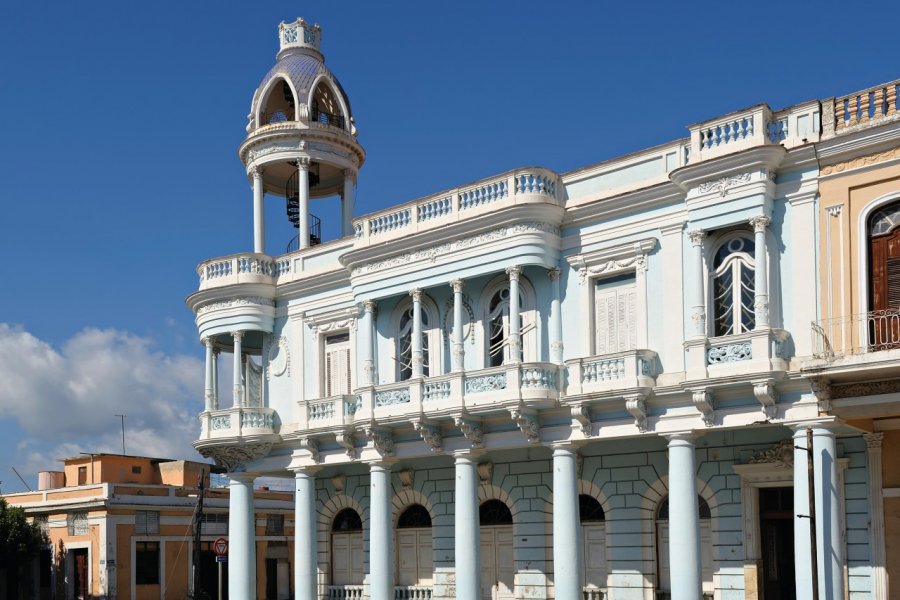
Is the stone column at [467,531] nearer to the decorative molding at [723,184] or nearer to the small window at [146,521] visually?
the decorative molding at [723,184]

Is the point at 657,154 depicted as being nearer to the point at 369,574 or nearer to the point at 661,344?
the point at 661,344

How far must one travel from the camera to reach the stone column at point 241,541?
30.1 meters

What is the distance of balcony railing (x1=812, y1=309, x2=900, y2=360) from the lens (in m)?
19.4

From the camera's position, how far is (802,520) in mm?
20203

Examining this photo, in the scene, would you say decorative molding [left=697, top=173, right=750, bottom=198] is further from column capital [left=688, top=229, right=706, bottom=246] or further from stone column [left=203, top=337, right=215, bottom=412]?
stone column [left=203, top=337, right=215, bottom=412]

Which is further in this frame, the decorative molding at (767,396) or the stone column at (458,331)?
the stone column at (458,331)

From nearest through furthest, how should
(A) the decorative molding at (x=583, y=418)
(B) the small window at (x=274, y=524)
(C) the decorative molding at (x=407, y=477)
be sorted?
(A) the decorative molding at (x=583, y=418) → (C) the decorative molding at (x=407, y=477) → (B) the small window at (x=274, y=524)

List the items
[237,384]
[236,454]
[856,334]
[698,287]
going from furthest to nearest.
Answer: [236,454]
[237,384]
[698,287]
[856,334]

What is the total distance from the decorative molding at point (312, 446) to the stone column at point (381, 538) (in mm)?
2201

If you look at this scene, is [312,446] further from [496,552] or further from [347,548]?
[496,552]

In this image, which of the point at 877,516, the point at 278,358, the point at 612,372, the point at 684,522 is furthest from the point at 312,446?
the point at 877,516

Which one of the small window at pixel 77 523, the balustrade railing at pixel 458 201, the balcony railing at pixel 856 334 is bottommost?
the small window at pixel 77 523

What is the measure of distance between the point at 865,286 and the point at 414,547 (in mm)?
13733

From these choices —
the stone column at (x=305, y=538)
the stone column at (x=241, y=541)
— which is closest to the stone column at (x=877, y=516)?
the stone column at (x=305, y=538)
